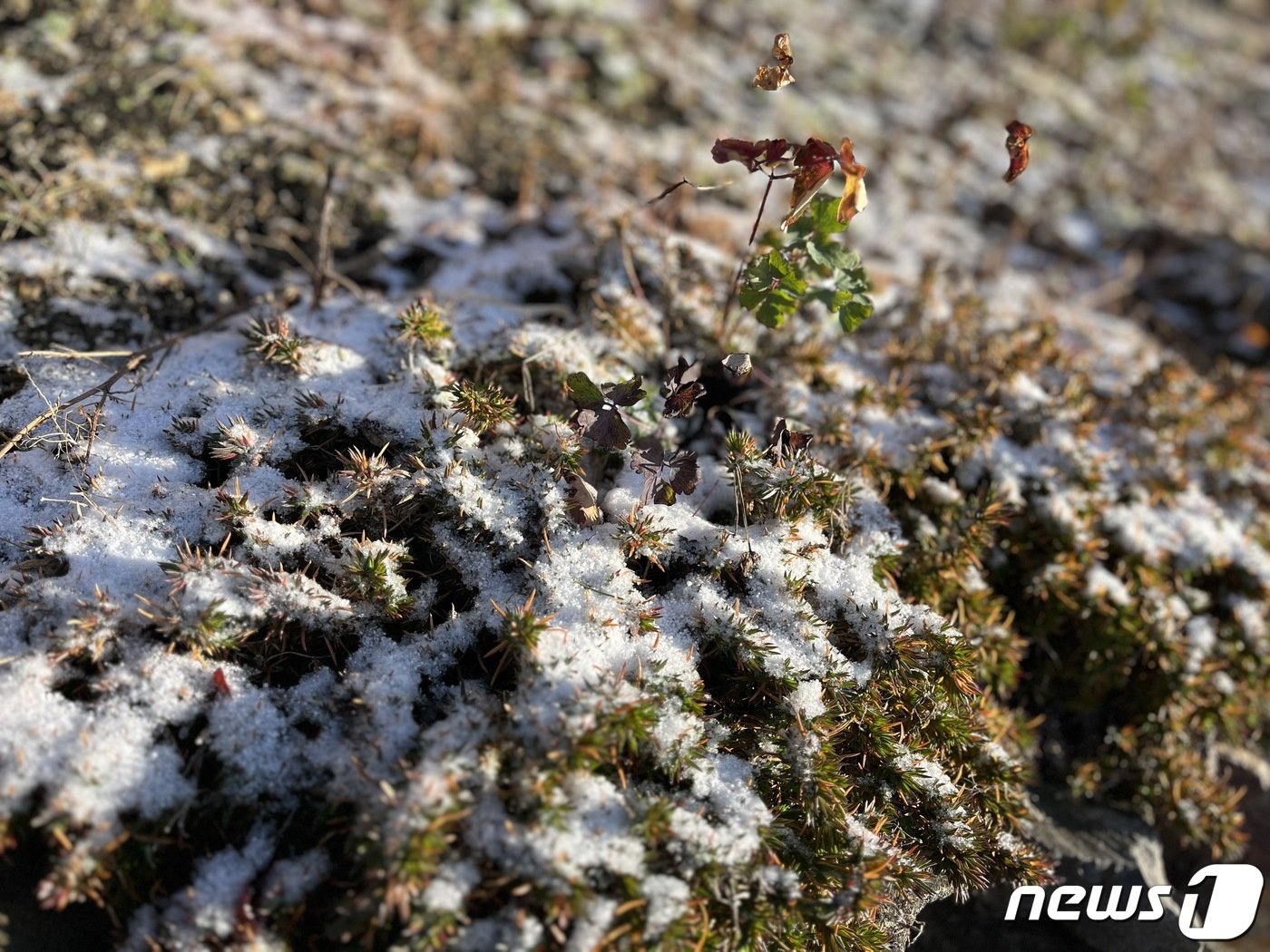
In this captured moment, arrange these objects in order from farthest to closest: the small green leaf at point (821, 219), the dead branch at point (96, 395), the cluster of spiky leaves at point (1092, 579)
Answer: the cluster of spiky leaves at point (1092, 579)
the small green leaf at point (821, 219)
the dead branch at point (96, 395)

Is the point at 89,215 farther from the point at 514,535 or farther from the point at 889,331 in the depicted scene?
the point at 889,331

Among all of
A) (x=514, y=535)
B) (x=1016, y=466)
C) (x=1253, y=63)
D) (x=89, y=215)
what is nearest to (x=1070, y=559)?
(x=1016, y=466)

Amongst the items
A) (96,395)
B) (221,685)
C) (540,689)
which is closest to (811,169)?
(540,689)

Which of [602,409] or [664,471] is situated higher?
[602,409]

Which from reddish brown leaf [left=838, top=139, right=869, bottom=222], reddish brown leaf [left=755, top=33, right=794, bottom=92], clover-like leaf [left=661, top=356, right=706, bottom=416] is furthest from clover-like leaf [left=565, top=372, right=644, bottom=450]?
reddish brown leaf [left=755, top=33, right=794, bottom=92]

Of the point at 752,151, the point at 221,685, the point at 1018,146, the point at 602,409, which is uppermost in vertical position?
the point at 1018,146

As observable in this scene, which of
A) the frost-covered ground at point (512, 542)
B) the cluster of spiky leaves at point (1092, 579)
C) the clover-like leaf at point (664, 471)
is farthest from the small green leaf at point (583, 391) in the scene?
the cluster of spiky leaves at point (1092, 579)

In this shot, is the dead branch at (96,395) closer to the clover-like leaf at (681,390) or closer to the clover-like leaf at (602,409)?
the clover-like leaf at (602,409)

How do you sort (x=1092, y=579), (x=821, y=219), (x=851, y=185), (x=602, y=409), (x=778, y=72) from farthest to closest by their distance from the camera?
(x=1092, y=579) < (x=821, y=219) < (x=778, y=72) < (x=602, y=409) < (x=851, y=185)

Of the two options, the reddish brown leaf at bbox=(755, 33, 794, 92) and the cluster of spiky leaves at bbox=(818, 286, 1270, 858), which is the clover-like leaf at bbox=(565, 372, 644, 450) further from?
the reddish brown leaf at bbox=(755, 33, 794, 92)

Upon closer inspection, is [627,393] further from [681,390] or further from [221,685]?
[221,685]
